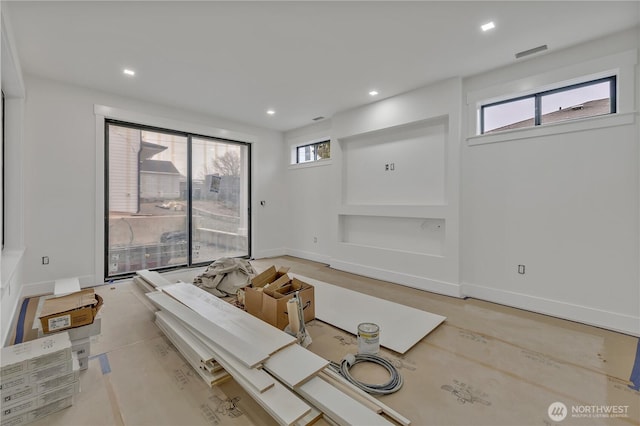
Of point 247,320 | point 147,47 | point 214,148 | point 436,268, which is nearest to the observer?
point 247,320

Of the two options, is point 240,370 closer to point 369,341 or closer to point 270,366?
point 270,366

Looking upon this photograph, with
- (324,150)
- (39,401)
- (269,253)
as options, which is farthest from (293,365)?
(324,150)

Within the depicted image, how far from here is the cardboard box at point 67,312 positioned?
6.33ft

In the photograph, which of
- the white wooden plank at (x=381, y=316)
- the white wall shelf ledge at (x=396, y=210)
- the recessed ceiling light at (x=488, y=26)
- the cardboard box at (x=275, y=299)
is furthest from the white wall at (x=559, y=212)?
the cardboard box at (x=275, y=299)

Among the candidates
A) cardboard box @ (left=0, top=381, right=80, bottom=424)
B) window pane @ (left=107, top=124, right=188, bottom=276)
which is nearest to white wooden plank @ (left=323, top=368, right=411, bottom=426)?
cardboard box @ (left=0, top=381, right=80, bottom=424)

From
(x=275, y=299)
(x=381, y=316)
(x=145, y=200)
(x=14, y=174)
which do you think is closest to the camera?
(x=275, y=299)

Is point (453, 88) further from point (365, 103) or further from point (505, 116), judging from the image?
point (365, 103)

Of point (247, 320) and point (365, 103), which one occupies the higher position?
point (365, 103)

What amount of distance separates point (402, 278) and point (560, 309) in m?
1.89

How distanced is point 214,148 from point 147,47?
8.89 ft

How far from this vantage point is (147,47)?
3055 millimetres

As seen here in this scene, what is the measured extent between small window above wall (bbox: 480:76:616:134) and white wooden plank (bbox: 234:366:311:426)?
394 cm

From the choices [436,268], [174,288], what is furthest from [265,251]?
[436,268]

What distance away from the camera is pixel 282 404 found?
1.55m
